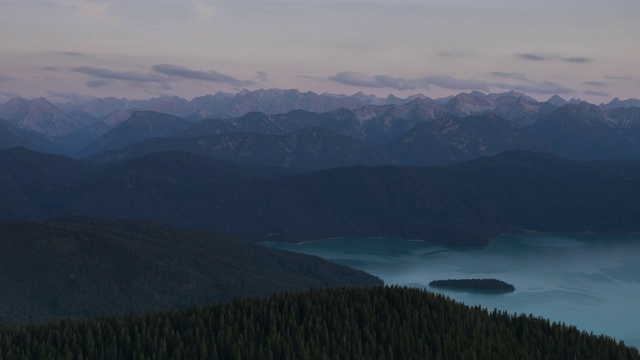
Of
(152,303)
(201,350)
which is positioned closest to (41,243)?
(152,303)

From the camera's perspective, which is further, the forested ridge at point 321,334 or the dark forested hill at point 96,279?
the dark forested hill at point 96,279

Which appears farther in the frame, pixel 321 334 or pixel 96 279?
pixel 96 279

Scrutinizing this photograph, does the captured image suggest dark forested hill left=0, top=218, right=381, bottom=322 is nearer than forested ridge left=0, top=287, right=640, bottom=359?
No

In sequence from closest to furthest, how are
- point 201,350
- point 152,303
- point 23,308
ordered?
point 201,350 → point 23,308 → point 152,303

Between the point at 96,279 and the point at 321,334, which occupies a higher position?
the point at 321,334

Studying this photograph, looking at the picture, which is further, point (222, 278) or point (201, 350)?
point (222, 278)

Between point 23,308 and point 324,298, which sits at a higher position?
point 324,298

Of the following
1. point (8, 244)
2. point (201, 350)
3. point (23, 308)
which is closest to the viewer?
point (201, 350)

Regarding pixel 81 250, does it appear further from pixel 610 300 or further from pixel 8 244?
pixel 610 300
